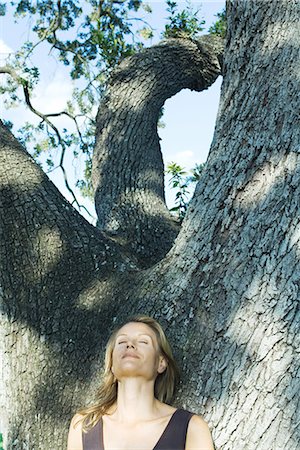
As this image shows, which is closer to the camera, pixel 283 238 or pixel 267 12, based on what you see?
pixel 283 238

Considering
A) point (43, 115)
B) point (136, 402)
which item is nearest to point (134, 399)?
point (136, 402)

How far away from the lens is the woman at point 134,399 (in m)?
2.84

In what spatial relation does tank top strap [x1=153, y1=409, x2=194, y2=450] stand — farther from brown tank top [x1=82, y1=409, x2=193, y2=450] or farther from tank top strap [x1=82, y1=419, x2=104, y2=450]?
tank top strap [x1=82, y1=419, x2=104, y2=450]

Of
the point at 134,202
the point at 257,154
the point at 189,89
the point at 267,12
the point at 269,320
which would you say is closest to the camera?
the point at 269,320

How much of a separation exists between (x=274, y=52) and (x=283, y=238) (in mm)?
924

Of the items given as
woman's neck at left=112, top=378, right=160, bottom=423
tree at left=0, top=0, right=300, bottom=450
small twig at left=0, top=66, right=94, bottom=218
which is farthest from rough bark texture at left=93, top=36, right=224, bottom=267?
small twig at left=0, top=66, right=94, bottom=218

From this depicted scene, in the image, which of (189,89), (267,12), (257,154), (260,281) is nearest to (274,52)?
(267,12)

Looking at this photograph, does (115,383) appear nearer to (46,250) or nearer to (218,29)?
(46,250)

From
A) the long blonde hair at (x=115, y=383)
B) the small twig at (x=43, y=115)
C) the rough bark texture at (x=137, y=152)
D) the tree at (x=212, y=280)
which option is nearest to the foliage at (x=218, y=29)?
the rough bark texture at (x=137, y=152)

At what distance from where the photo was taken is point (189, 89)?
602 centimetres

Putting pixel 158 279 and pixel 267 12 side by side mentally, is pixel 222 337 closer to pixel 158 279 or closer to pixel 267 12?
pixel 158 279

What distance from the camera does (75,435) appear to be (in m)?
2.98

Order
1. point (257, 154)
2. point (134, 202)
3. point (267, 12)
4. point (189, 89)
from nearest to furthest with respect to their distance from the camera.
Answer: point (257, 154) → point (267, 12) → point (134, 202) → point (189, 89)

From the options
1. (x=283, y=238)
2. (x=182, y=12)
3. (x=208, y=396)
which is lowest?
(x=208, y=396)
